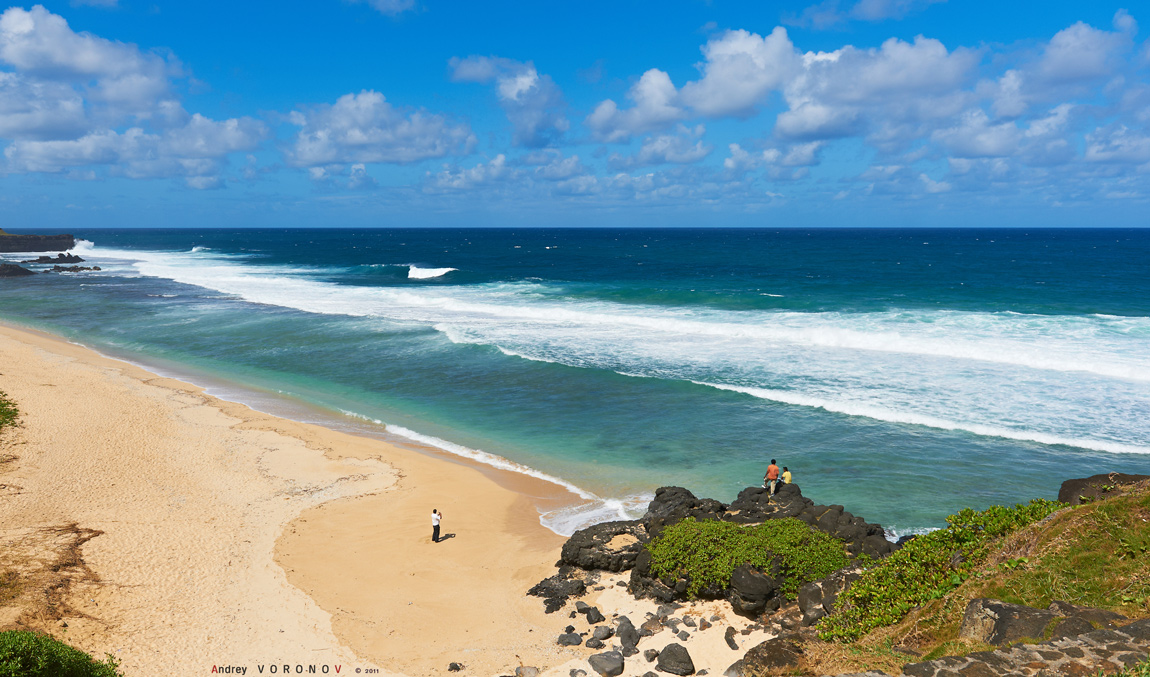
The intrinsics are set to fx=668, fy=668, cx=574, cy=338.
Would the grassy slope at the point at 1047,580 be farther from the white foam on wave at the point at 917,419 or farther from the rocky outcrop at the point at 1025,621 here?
the white foam on wave at the point at 917,419

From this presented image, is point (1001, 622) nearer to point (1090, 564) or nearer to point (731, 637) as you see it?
point (1090, 564)

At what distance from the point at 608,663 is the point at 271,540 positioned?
8.95 metres

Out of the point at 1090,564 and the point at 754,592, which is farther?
the point at 754,592

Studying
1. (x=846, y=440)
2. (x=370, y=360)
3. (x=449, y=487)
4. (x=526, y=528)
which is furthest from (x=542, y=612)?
(x=370, y=360)

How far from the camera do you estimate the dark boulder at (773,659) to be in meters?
9.12

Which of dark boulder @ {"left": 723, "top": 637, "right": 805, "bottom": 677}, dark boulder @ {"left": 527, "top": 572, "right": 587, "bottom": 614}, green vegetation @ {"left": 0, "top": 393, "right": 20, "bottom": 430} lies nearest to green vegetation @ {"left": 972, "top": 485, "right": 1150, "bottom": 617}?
dark boulder @ {"left": 723, "top": 637, "right": 805, "bottom": 677}

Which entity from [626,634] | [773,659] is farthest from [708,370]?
[773,659]

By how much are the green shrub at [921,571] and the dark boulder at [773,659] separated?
578 mm

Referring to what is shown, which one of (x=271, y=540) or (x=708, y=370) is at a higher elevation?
(x=708, y=370)

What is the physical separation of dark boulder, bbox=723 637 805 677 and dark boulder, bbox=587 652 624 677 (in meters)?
1.88

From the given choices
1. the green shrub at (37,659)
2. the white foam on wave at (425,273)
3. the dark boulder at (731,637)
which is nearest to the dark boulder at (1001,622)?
the dark boulder at (731,637)

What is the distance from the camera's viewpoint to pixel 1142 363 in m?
28.0

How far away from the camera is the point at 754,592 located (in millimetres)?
11656

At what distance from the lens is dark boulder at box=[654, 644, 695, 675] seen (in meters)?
10.4
